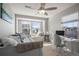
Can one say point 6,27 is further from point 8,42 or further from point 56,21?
point 56,21

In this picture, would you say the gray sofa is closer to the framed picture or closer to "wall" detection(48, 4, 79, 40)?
"wall" detection(48, 4, 79, 40)

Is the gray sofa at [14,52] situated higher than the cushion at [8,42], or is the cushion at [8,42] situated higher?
the cushion at [8,42]

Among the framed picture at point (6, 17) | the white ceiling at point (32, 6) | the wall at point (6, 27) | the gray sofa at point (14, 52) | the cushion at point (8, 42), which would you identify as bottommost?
the gray sofa at point (14, 52)

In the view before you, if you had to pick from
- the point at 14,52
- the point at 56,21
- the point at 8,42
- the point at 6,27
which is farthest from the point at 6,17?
the point at 56,21

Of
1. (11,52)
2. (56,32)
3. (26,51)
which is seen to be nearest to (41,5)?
(56,32)

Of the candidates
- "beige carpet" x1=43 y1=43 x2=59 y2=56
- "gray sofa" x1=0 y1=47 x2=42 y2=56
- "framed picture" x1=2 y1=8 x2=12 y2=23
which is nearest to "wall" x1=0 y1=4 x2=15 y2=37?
"framed picture" x1=2 y1=8 x2=12 y2=23

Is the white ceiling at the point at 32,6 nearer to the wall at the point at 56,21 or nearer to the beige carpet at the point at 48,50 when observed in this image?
the wall at the point at 56,21

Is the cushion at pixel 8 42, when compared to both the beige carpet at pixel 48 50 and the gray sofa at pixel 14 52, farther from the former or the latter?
the beige carpet at pixel 48 50

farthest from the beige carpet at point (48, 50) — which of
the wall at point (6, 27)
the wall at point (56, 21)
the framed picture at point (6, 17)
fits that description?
the framed picture at point (6, 17)

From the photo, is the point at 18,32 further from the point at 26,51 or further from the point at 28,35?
the point at 26,51

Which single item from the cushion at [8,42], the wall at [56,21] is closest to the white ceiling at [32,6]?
the wall at [56,21]

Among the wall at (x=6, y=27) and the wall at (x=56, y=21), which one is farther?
the wall at (x=56, y=21)

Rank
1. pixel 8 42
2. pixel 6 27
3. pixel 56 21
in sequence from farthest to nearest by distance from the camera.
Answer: pixel 56 21
pixel 6 27
pixel 8 42

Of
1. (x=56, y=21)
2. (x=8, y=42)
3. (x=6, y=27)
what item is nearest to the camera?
(x=8, y=42)
